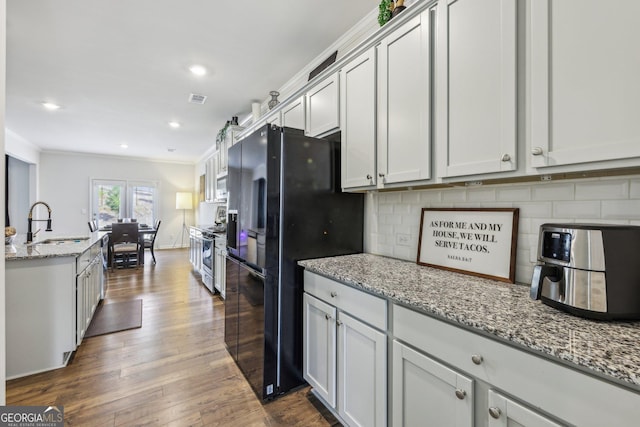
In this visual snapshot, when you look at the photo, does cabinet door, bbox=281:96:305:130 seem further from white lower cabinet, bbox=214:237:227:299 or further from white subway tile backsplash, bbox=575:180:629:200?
white subway tile backsplash, bbox=575:180:629:200

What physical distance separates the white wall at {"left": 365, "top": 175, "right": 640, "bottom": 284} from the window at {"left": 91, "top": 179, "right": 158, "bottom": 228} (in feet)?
27.4

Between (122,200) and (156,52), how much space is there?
6738 mm

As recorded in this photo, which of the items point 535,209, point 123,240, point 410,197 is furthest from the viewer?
point 123,240

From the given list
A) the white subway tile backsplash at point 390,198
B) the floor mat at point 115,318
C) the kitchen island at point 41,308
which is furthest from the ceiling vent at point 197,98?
the white subway tile backsplash at point 390,198

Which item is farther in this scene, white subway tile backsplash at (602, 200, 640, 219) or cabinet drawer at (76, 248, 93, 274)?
cabinet drawer at (76, 248, 93, 274)

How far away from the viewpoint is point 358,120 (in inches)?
74.3

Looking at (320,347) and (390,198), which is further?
(390,198)

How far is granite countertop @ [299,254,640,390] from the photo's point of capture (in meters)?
0.69

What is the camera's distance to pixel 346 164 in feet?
6.47

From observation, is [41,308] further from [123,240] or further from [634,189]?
[123,240]

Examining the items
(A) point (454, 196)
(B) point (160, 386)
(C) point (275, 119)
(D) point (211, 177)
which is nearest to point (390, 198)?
(A) point (454, 196)

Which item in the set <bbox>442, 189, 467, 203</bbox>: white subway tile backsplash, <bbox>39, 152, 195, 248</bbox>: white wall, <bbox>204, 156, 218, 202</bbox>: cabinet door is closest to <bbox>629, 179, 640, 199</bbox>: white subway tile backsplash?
<bbox>442, 189, 467, 203</bbox>: white subway tile backsplash

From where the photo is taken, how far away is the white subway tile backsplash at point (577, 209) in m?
1.15

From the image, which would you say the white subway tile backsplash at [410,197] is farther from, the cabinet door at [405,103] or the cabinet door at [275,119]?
the cabinet door at [275,119]
